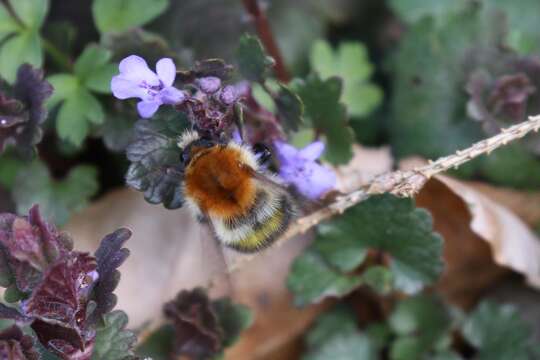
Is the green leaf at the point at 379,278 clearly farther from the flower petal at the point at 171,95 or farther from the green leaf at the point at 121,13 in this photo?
the green leaf at the point at 121,13

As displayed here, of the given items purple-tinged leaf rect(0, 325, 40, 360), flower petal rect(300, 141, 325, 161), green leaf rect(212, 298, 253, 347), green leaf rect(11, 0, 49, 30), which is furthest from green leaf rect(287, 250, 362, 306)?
green leaf rect(11, 0, 49, 30)

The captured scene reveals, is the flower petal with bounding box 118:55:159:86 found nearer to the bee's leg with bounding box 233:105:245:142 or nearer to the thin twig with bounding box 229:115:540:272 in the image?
the bee's leg with bounding box 233:105:245:142

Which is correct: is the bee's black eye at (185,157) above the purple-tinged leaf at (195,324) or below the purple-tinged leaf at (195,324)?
above

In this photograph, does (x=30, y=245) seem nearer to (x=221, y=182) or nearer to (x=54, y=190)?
(x=221, y=182)

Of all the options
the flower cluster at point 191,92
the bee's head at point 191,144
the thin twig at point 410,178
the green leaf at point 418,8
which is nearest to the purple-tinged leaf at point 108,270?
the bee's head at point 191,144

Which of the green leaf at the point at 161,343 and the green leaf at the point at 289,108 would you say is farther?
the green leaf at the point at 161,343

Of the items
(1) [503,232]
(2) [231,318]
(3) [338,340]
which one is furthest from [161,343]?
(1) [503,232]

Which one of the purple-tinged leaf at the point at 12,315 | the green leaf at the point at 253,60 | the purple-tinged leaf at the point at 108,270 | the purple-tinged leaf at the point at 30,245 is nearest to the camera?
the purple-tinged leaf at the point at 30,245
